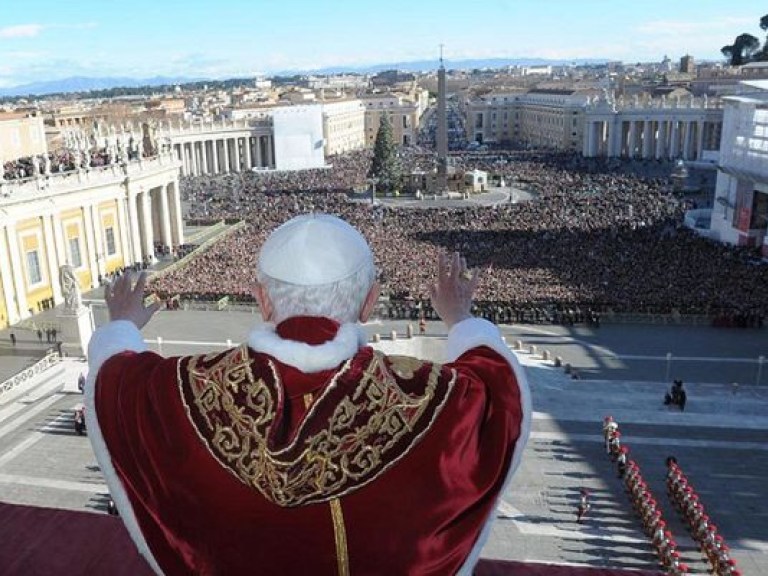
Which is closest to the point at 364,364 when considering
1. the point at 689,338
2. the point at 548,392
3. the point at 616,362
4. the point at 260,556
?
the point at 260,556

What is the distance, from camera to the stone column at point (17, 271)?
2711 cm

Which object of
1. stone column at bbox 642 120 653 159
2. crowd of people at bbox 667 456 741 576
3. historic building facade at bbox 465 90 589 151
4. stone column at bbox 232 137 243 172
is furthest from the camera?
historic building facade at bbox 465 90 589 151

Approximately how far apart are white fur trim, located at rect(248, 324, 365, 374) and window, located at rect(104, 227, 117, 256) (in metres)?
33.7

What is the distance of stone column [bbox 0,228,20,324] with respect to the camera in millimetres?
26578

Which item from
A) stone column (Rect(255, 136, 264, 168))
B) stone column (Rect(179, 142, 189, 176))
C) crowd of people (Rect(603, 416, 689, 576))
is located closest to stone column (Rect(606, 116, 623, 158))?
stone column (Rect(255, 136, 264, 168))

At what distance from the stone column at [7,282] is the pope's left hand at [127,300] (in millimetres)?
26626

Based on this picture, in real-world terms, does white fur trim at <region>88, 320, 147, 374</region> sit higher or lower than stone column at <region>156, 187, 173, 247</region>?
higher

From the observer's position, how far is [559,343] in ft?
76.8

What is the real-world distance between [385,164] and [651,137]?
33430mm

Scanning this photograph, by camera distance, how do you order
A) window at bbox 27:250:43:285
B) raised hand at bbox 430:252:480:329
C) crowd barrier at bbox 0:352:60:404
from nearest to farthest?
1. raised hand at bbox 430:252:480:329
2. crowd barrier at bbox 0:352:60:404
3. window at bbox 27:250:43:285

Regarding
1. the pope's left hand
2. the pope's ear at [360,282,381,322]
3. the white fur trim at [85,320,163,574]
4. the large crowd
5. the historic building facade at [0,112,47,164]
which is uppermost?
the pope's ear at [360,282,381,322]

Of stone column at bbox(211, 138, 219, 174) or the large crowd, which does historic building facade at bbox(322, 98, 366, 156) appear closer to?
stone column at bbox(211, 138, 219, 174)

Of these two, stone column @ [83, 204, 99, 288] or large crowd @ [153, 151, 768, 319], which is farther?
stone column @ [83, 204, 99, 288]

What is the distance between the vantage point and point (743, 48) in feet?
353
